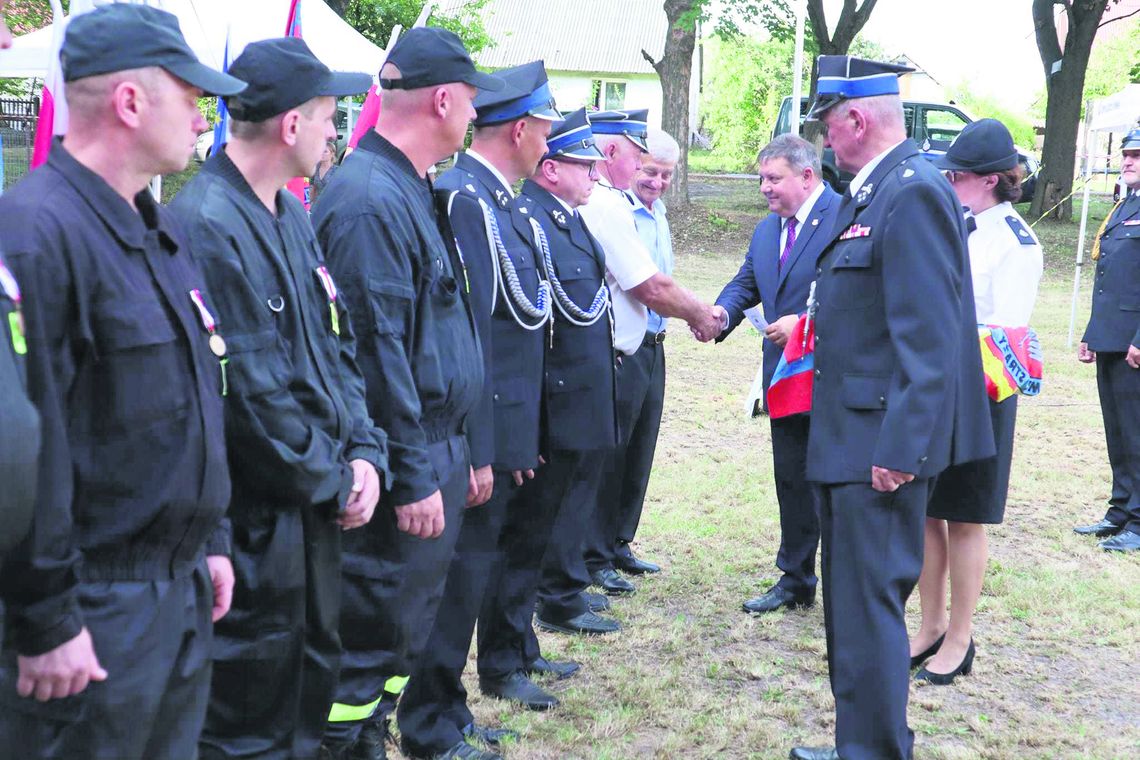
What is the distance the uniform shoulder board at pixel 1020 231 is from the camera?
4820 millimetres

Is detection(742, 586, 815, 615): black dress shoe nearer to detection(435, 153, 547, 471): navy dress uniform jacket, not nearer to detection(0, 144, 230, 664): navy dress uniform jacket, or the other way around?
detection(435, 153, 547, 471): navy dress uniform jacket

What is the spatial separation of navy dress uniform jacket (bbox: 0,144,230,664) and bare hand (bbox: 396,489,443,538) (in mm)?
935

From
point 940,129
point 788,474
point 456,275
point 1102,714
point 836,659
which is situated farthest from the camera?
point 940,129

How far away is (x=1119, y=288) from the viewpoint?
7.24 meters

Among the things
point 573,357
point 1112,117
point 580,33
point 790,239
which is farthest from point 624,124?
point 580,33

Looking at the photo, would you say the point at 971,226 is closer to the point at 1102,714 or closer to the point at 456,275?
the point at 1102,714

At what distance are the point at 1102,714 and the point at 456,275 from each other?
300 centimetres

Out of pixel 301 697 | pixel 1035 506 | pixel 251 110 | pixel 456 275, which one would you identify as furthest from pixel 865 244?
pixel 1035 506

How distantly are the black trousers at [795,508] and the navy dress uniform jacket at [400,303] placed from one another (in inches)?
94.7

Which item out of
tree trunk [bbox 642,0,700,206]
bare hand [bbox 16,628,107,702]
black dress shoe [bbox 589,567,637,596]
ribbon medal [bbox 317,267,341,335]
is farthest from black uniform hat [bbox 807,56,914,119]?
tree trunk [bbox 642,0,700,206]

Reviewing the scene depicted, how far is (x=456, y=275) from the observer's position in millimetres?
3510

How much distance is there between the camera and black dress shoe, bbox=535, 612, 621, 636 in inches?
207

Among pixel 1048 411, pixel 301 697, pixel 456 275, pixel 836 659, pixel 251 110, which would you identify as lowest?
pixel 1048 411

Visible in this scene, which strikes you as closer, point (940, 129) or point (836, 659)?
point (836, 659)
